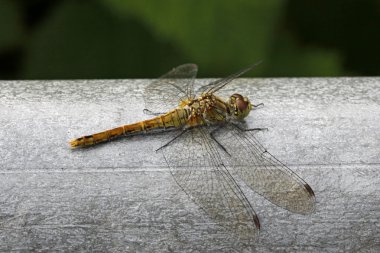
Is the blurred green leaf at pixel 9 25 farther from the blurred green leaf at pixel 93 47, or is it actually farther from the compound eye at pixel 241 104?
the compound eye at pixel 241 104

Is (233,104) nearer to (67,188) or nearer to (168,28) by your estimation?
(67,188)

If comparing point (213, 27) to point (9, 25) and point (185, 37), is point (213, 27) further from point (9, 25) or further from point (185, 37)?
point (9, 25)

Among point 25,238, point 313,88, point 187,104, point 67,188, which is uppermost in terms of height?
point 313,88

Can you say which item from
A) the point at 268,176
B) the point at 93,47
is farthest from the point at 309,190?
the point at 93,47

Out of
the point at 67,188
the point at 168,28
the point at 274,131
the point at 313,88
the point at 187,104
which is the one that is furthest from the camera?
the point at 168,28

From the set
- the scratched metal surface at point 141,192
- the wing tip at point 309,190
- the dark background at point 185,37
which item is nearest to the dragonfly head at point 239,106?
the scratched metal surface at point 141,192

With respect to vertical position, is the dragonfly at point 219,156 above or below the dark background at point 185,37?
below

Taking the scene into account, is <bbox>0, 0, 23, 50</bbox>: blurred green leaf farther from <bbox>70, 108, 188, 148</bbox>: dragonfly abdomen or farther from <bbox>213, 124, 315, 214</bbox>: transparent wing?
<bbox>213, 124, 315, 214</bbox>: transparent wing

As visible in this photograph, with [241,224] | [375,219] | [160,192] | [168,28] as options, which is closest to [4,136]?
[160,192]
